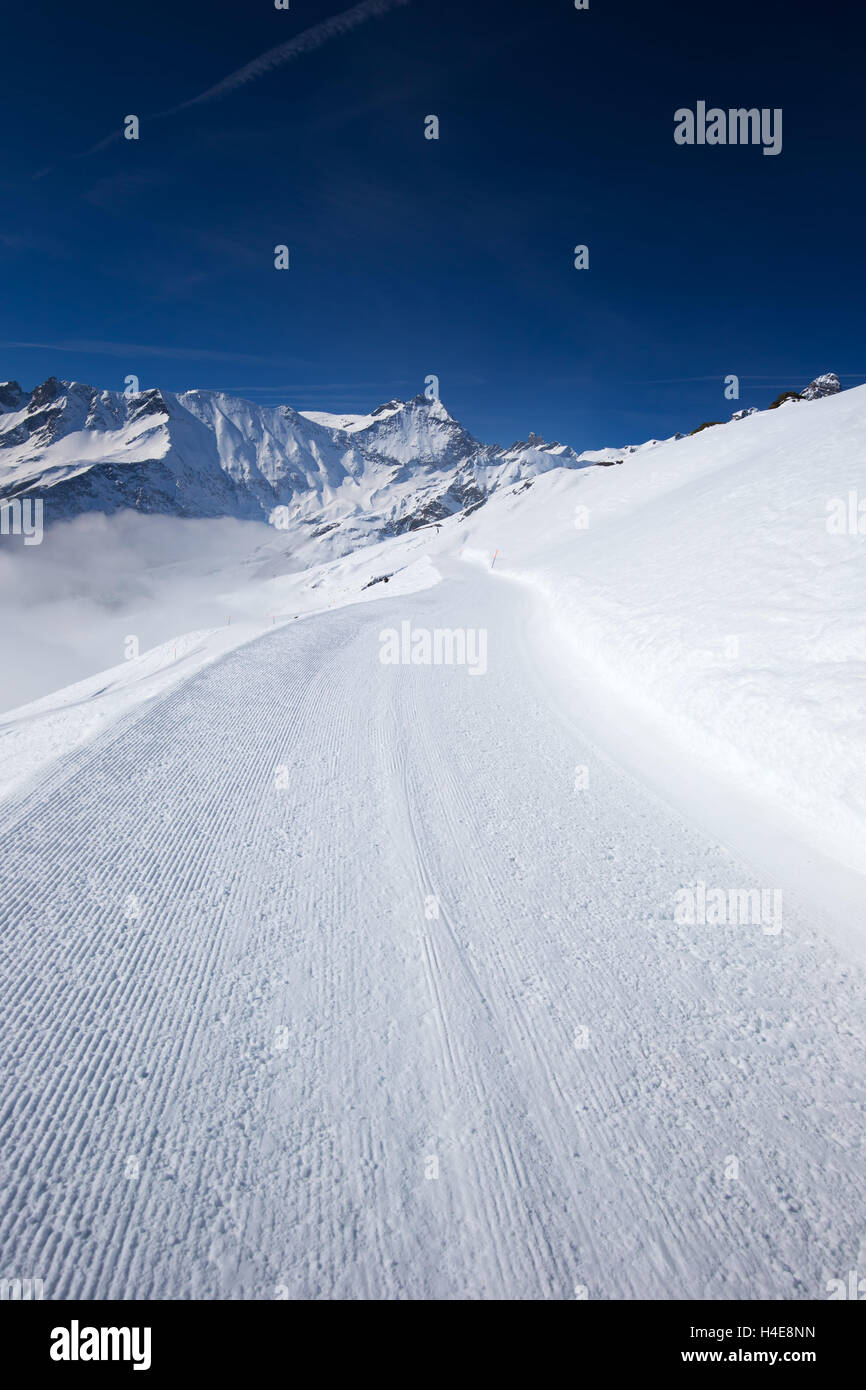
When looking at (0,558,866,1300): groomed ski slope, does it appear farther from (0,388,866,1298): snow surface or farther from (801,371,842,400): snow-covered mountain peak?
(801,371,842,400): snow-covered mountain peak

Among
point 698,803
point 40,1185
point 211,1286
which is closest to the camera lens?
point 211,1286

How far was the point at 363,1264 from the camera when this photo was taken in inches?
90.7

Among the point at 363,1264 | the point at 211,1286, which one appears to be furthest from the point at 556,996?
the point at 211,1286

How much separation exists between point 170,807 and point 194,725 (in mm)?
1894

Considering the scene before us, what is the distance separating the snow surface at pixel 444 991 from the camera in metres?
2.40

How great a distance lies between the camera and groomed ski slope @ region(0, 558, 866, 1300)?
A: 7.75 feet

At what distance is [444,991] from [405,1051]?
1.54 feet

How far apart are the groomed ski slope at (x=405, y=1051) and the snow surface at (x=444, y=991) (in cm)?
2

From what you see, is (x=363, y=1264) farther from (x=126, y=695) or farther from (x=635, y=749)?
(x=126, y=695)

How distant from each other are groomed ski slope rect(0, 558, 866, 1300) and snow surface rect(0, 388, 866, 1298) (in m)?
0.02

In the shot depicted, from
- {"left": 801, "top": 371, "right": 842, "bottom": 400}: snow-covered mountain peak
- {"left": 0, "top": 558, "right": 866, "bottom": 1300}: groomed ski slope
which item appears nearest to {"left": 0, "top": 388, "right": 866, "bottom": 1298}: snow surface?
{"left": 0, "top": 558, "right": 866, "bottom": 1300}: groomed ski slope

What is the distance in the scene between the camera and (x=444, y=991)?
3.57 metres

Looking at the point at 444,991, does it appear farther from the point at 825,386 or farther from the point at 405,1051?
the point at 825,386

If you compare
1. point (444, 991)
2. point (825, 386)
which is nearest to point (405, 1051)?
point (444, 991)
